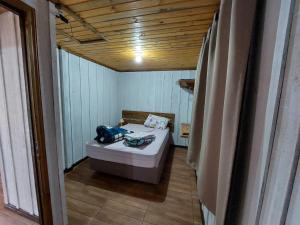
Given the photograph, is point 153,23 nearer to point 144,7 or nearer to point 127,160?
point 144,7

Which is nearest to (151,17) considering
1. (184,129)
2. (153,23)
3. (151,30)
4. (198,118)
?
(153,23)

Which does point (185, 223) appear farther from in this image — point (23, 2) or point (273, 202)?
point (23, 2)

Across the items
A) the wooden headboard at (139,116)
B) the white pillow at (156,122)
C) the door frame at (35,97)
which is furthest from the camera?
the wooden headboard at (139,116)

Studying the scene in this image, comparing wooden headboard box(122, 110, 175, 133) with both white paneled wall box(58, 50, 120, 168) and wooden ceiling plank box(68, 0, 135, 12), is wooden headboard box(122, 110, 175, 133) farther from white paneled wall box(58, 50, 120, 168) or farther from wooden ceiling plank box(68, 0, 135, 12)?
wooden ceiling plank box(68, 0, 135, 12)

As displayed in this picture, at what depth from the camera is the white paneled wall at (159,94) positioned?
407 centimetres

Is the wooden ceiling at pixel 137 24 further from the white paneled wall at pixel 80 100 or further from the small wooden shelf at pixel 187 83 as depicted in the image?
the small wooden shelf at pixel 187 83

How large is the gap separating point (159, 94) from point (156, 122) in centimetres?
87

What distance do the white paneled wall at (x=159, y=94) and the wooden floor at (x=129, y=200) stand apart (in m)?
1.81

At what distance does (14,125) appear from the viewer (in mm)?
1545

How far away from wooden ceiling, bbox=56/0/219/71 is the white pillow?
6.71 feet

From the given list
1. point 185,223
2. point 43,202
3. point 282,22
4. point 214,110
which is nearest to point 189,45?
point 214,110

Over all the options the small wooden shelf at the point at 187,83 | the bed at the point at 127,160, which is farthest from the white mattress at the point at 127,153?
the small wooden shelf at the point at 187,83

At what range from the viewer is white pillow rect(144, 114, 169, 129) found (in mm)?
3949

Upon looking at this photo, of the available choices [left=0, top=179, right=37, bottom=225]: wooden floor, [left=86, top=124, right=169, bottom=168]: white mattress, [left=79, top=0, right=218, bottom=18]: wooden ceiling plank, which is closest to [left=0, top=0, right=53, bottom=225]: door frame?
[left=79, top=0, right=218, bottom=18]: wooden ceiling plank
